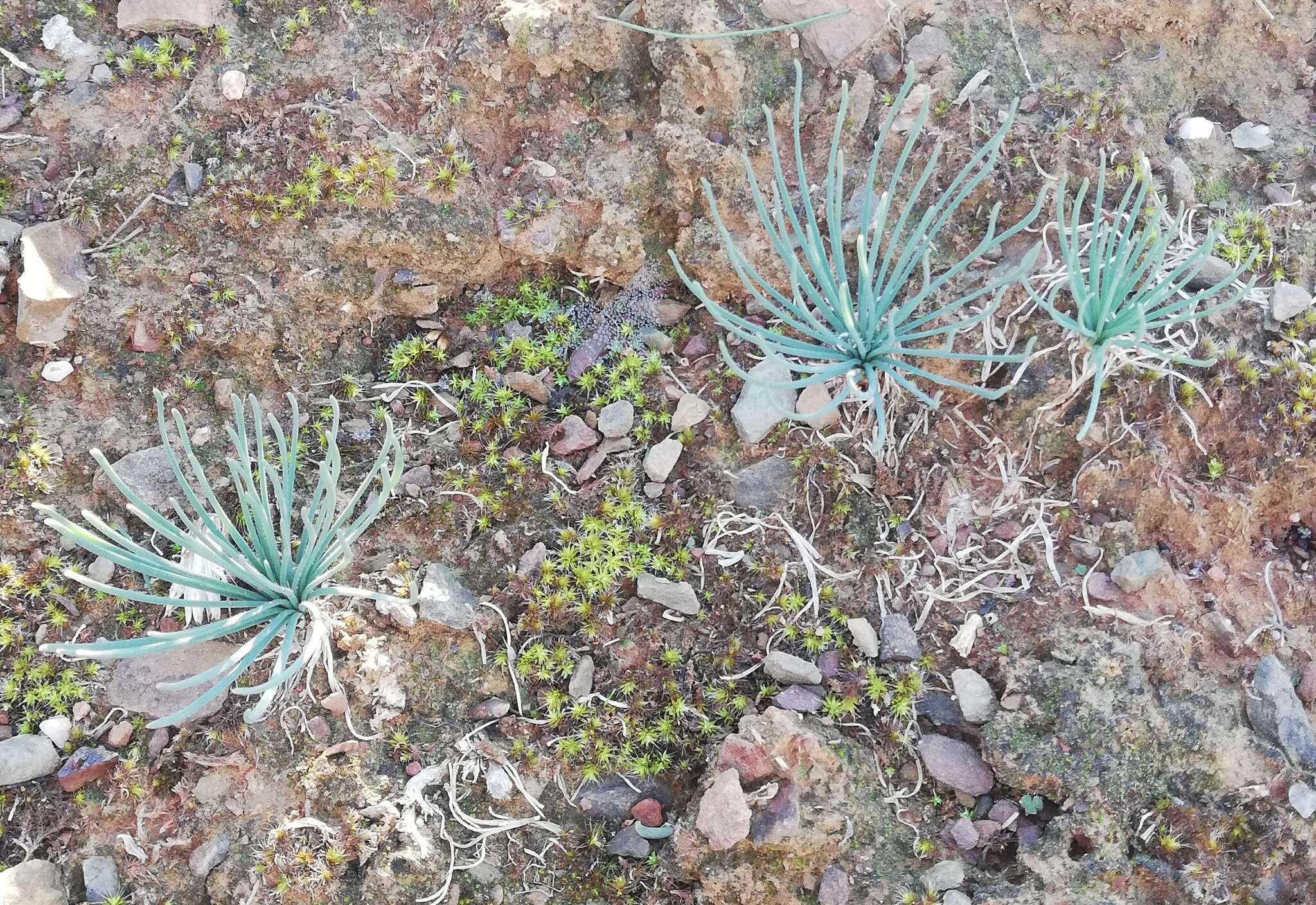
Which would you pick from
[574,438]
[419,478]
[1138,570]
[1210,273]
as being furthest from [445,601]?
[1210,273]

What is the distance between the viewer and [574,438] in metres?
2.33

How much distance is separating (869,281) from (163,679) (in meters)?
1.90

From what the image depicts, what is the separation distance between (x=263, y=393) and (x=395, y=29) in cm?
106

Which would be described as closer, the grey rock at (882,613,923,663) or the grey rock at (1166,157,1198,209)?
the grey rock at (882,613,923,663)

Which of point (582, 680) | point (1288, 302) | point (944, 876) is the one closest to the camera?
point (944, 876)

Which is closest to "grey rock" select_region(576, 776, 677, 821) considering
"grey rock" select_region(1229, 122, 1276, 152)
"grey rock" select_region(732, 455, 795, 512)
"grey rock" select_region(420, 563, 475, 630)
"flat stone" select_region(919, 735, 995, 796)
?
"grey rock" select_region(420, 563, 475, 630)

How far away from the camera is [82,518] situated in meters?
2.28

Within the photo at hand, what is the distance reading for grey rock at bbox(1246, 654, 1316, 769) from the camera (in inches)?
80.1

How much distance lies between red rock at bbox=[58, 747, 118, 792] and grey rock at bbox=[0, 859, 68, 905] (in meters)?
0.17

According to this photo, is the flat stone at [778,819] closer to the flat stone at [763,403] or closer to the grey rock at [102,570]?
the flat stone at [763,403]

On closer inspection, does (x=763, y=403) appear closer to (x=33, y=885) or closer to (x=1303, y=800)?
(x=1303, y=800)

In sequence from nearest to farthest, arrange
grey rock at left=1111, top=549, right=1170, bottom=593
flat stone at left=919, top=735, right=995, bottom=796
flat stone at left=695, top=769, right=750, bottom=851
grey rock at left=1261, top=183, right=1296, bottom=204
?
flat stone at left=695, top=769, right=750, bottom=851 → flat stone at left=919, top=735, right=995, bottom=796 → grey rock at left=1111, top=549, right=1170, bottom=593 → grey rock at left=1261, top=183, right=1296, bottom=204

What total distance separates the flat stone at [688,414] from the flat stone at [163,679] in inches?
47.8

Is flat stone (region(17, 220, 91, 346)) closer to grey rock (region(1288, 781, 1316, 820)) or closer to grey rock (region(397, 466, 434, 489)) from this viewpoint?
grey rock (region(397, 466, 434, 489))
